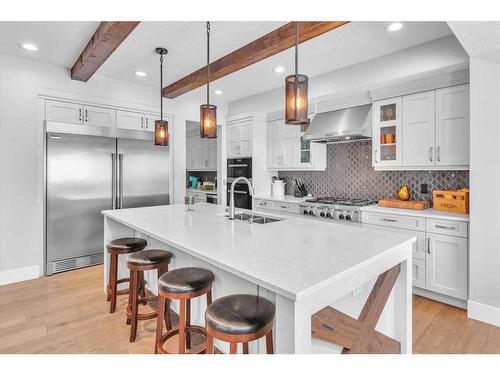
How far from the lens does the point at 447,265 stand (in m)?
2.73

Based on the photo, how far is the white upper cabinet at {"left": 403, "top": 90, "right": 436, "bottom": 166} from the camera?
3020 millimetres

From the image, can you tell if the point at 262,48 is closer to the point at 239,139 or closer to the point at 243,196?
the point at 239,139

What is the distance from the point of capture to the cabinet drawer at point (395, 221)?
289 centimetres

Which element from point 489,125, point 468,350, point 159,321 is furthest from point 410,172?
point 159,321

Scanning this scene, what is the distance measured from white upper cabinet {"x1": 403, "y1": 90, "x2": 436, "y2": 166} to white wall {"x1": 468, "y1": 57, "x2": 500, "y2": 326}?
52 cm

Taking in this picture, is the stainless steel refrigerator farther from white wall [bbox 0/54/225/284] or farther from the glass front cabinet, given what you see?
the glass front cabinet

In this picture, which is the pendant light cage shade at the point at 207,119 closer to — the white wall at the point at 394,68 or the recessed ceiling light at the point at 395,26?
the white wall at the point at 394,68

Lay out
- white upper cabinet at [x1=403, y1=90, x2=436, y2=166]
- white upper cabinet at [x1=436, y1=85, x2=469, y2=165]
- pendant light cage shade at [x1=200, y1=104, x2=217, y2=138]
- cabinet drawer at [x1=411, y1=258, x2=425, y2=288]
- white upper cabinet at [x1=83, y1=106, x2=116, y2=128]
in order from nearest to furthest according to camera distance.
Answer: pendant light cage shade at [x1=200, y1=104, x2=217, y2=138] < white upper cabinet at [x1=436, y1=85, x2=469, y2=165] < cabinet drawer at [x1=411, y1=258, x2=425, y2=288] < white upper cabinet at [x1=403, y1=90, x2=436, y2=166] < white upper cabinet at [x1=83, y1=106, x2=116, y2=128]

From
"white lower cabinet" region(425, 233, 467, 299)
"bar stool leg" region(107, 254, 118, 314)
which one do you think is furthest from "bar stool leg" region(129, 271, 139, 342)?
"white lower cabinet" region(425, 233, 467, 299)

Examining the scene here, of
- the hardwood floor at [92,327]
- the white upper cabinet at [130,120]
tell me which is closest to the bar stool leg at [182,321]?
the hardwood floor at [92,327]

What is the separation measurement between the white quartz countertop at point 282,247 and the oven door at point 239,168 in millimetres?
2259

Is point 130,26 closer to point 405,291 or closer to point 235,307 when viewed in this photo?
point 235,307
